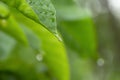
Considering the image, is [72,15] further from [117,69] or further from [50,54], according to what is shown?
[117,69]

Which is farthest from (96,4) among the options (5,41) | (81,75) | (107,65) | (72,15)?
(5,41)

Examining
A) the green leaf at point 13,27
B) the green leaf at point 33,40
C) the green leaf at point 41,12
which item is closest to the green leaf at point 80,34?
the green leaf at point 33,40

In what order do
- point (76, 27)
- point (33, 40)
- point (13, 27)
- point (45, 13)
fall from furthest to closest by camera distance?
point (76, 27), point (33, 40), point (13, 27), point (45, 13)

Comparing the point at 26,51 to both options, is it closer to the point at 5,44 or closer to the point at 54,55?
the point at 5,44

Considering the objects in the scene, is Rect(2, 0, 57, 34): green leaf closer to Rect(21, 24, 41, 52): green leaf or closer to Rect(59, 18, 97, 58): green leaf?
Rect(21, 24, 41, 52): green leaf

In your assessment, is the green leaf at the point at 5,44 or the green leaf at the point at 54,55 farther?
the green leaf at the point at 5,44

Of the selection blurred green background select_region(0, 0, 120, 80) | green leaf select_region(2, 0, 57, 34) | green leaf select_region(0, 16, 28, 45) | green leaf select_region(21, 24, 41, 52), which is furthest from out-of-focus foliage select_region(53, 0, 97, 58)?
green leaf select_region(2, 0, 57, 34)

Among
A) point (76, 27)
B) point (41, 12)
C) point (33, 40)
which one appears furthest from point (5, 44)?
point (41, 12)

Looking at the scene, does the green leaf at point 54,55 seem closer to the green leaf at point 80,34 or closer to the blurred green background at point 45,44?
the blurred green background at point 45,44
